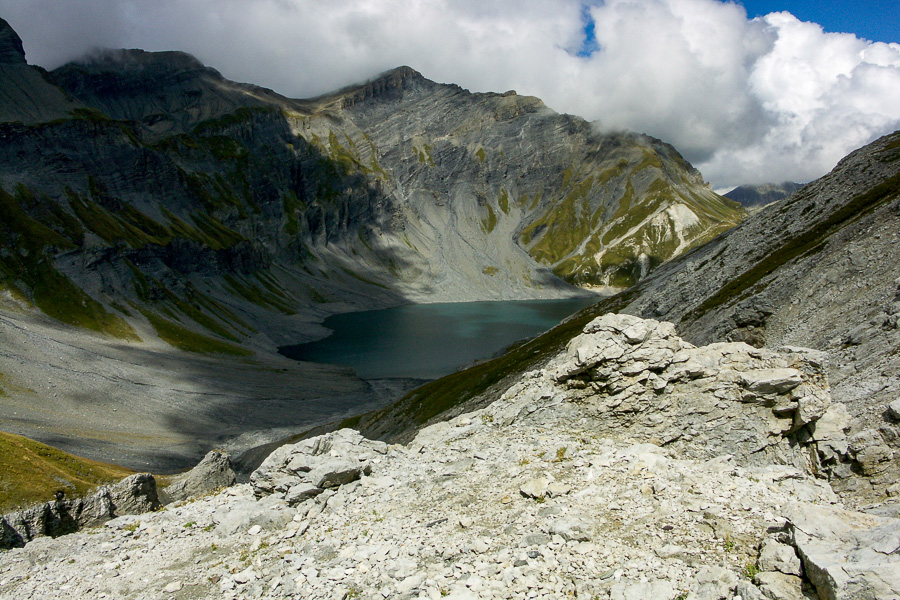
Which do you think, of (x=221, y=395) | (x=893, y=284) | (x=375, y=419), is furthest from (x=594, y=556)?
(x=221, y=395)

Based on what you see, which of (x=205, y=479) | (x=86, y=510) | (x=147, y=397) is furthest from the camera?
(x=147, y=397)

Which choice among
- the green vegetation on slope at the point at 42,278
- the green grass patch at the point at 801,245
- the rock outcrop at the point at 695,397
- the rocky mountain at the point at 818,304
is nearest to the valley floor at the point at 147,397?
the green vegetation on slope at the point at 42,278

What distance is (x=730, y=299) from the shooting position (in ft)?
166

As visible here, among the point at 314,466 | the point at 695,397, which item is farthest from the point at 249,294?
the point at 695,397

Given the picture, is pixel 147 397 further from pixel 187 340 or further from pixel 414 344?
pixel 414 344

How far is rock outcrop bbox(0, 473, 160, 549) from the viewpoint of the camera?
29000 millimetres

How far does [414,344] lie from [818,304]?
393 ft

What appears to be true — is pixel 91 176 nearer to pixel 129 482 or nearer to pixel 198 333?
pixel 198 333

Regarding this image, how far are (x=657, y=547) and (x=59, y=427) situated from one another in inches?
3201

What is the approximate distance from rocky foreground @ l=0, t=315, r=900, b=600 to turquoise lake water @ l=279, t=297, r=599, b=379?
96.0 metres

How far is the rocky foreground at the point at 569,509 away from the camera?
11.1 meters

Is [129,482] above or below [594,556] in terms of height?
below

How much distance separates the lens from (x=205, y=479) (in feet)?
139

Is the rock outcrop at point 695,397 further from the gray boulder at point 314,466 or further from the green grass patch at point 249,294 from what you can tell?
the green grass patch at point 249,294
